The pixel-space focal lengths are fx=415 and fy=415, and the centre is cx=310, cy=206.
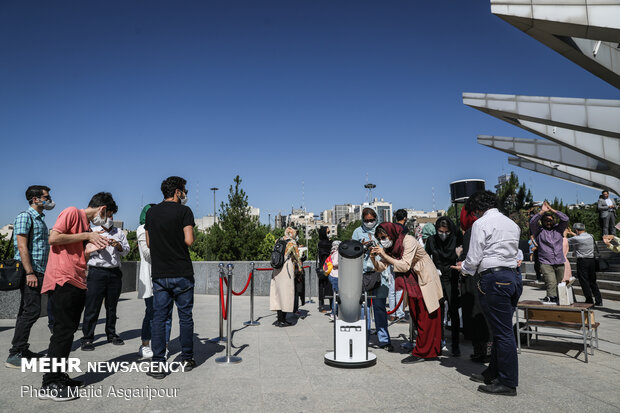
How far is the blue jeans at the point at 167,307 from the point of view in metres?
4.34

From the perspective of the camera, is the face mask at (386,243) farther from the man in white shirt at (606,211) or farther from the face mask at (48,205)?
the man in white shirt at (606,211)

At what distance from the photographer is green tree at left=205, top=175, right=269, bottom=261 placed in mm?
17281

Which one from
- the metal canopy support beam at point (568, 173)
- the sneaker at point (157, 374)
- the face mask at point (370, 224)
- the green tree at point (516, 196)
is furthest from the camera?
the green tree at point (516, 196)

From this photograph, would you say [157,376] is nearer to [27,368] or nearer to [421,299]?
[27,368]

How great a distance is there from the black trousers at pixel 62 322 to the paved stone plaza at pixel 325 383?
0.39 m

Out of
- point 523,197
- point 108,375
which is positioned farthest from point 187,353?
point 523,197

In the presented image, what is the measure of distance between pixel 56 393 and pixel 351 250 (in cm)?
313

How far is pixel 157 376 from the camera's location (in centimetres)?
421

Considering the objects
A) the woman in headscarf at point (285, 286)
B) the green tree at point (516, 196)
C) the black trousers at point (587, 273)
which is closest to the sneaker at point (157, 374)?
the woman in headscarf at point (285, 286)

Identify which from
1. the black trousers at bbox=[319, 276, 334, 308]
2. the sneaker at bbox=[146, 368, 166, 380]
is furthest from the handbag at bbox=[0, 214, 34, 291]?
the black trousers at bbox=[319, 276, 334, 308]

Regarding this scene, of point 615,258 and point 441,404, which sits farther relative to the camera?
point 615,258

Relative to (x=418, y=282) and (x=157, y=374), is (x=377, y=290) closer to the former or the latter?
(x=418, y=282)

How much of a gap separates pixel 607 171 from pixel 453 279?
22832 millimetres

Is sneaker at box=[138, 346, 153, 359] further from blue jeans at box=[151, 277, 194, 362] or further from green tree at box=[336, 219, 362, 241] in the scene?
green tree at box=[336, 219, 362, 241]
